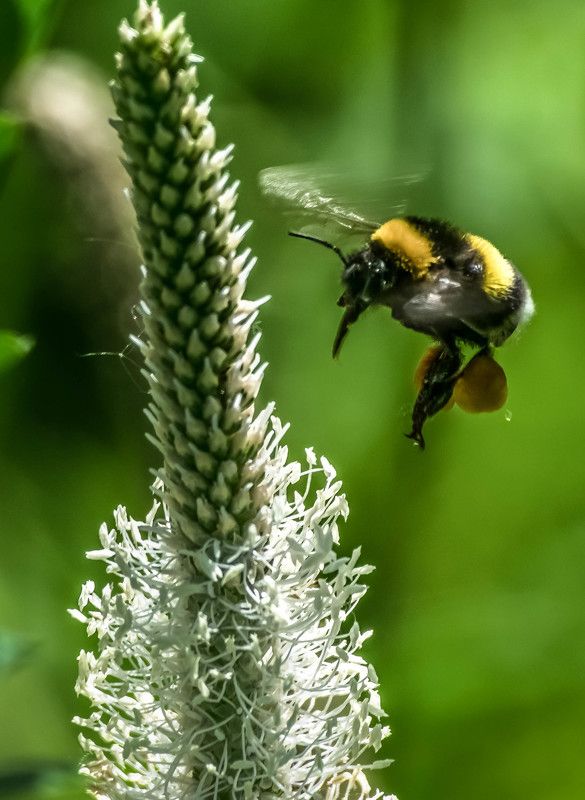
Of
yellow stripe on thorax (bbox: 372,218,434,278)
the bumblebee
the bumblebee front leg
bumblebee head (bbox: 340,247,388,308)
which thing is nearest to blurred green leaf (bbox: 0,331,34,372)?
the bumblebee

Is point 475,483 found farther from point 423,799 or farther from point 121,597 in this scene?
point 121,597

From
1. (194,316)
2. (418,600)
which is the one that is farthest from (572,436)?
(194,316)

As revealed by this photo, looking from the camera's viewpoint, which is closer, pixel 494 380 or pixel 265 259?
pixel 494 380

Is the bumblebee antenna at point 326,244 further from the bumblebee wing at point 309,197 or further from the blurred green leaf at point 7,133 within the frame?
the blurred green leaf at point 7,133

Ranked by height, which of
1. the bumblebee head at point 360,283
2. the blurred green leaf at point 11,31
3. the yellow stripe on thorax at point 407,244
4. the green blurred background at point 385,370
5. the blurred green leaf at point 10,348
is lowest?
the green blurred background at point 385,370

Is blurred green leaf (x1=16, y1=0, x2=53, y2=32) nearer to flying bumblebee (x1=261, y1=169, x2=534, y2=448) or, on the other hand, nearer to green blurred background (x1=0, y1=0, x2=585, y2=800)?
flying bumblebee (x1=261, y1=169, x2=534, y2=448)

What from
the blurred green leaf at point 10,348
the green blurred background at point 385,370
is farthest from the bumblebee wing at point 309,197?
the blurred green leaf at point 10,348
